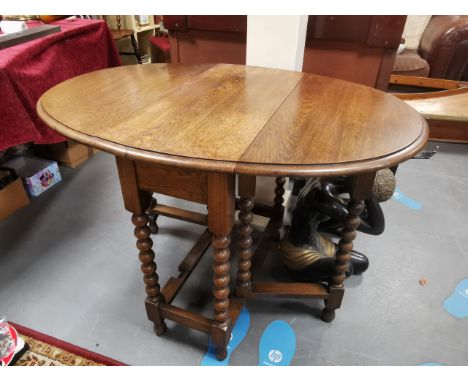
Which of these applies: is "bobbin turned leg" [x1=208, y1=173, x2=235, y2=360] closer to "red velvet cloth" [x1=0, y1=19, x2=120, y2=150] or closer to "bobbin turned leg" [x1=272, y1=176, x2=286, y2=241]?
"bobbin turned leg" [x1=272, y1=176, x2=286, y2=241]

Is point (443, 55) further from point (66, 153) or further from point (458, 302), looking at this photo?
point (66, 153)

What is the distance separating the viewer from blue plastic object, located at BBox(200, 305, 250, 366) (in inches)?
44.2

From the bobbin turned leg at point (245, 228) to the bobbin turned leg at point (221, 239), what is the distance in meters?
0.10

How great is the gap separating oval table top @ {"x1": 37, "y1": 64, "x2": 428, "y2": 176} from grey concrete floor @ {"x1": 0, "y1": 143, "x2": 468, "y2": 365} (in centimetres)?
76

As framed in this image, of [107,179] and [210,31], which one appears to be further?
[107,179]

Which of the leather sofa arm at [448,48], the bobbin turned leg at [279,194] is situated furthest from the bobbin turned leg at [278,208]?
the leather sofa arm at [448,48]

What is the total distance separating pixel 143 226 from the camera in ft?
3.18

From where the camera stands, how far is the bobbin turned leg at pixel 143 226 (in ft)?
2.84

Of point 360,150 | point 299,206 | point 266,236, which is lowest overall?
point 266,236

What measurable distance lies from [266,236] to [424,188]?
1171 millimetres

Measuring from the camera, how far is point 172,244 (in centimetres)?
162

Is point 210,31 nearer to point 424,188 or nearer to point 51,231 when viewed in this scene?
point 51,231

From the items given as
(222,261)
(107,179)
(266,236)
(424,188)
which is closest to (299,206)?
(266,236)

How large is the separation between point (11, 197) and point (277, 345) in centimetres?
155
